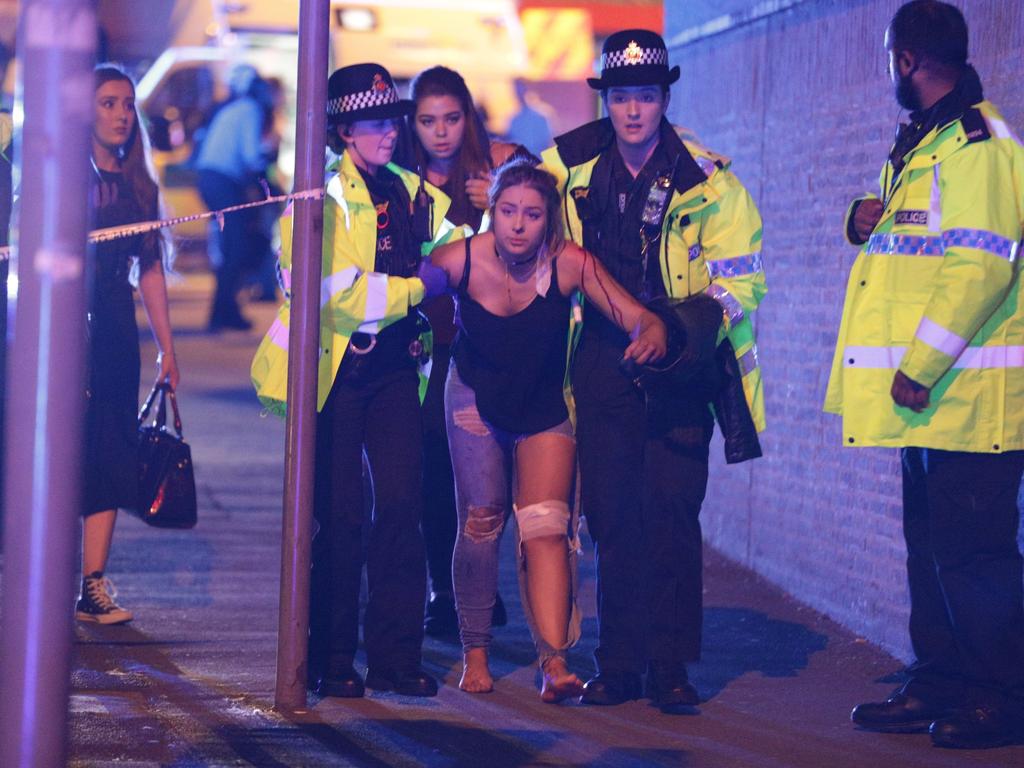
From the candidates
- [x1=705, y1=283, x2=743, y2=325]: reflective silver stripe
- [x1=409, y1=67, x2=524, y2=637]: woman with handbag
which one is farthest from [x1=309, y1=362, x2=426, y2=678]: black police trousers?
[x1=705, y1=283, x2=743, y2=325]: reflective silver stripe

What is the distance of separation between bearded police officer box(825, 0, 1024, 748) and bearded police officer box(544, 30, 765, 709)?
540 mm

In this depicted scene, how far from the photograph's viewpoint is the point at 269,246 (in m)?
19.2

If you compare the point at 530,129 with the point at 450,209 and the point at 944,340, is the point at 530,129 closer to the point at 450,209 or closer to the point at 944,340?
the point at 450,209

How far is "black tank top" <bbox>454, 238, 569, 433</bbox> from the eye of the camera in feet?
19.8

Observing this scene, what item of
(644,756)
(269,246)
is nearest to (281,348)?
(644,756)

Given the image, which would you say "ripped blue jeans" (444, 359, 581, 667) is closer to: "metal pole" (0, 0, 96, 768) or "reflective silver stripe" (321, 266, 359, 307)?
"reflective silver stripe" (321, 266, 359, 307)

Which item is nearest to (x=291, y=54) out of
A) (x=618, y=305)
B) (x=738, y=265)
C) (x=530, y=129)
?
(x=530, y=129)

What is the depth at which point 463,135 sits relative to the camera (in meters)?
6.79

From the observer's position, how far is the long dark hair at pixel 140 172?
279 inches

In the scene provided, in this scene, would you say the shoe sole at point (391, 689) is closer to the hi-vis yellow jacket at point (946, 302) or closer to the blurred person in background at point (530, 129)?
the hi-vis yellow jacket at point (946, 302)

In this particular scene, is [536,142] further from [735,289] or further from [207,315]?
[735,289]

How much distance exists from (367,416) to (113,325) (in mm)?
1420

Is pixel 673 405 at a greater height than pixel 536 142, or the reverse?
pixel 536 142

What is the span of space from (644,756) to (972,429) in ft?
4.44
